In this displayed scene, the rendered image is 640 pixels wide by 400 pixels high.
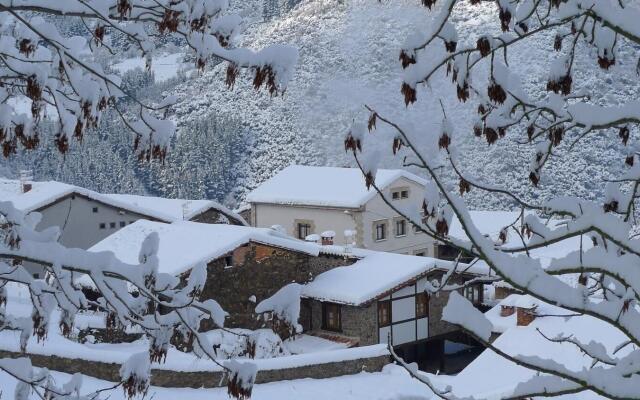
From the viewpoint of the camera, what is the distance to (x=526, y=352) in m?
15.2

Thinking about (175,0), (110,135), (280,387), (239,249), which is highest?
(110,135)

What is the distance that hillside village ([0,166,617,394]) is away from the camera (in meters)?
14.7

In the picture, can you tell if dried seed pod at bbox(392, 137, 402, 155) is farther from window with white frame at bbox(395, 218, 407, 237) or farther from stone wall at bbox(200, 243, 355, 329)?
Result: window with white frame at bbox(395, 218, 407, 237)

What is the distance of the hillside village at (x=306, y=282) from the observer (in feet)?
48.1

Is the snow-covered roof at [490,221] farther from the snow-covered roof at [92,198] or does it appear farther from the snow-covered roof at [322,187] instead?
the snow-covered roof at [92,198]

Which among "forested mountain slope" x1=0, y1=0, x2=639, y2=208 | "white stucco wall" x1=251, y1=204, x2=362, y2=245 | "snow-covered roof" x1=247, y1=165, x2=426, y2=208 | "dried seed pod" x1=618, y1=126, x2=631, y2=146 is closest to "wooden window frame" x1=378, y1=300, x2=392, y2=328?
"white stucco wall" x1=251, y1=204, x2=362, y2=245

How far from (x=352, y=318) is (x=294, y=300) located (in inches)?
667

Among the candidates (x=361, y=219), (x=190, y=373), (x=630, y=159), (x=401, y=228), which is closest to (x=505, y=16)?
(x=630, y=159)

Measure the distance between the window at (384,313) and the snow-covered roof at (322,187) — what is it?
902 centimetres

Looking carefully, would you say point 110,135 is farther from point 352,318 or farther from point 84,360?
point 84,360

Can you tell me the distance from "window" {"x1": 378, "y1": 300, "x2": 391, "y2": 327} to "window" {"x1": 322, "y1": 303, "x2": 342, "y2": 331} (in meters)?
1.00

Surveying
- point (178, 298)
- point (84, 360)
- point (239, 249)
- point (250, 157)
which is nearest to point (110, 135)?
point (250, 157)

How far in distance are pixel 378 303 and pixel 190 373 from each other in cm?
855

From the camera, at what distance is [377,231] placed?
3061 centimetres
